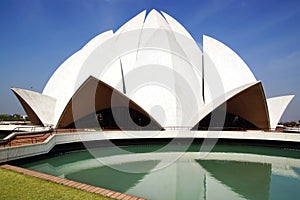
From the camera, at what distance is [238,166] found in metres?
9.84

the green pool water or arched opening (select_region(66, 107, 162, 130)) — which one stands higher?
arched opening (select_region(66, 107, 162, 130))

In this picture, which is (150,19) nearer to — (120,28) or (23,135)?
(120,28)

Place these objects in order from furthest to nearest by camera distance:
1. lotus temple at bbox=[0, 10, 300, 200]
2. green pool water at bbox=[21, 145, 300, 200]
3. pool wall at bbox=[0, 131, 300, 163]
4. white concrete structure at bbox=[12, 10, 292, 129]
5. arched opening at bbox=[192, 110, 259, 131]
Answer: arched opening at bbox=[192, 110, 259, 131], white concrete structure at bbox=[12, 10, 292, 129], pool wall at bbox=[0, 131, 300, 163], lotus temple at bbox=[0, 10, 300, 200], green pool water at bbox=[21, 145, 300, 200]

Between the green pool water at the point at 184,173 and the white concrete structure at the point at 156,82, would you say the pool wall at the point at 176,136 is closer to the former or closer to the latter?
the green pool water at the point at 184,173

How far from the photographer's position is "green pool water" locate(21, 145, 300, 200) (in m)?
6.35

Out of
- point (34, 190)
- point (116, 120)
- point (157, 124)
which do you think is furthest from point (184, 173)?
point (116, 120)

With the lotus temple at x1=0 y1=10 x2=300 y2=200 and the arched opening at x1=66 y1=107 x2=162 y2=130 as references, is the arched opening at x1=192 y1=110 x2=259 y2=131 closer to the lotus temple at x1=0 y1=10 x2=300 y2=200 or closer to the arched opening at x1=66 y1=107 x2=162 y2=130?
the lotus temple at x1=0 y1=10 x2=300 y2=200

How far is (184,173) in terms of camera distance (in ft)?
27.7

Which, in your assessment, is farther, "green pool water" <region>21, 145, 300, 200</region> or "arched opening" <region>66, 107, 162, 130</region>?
"arched opening" <region>66, 107, 162, 130</region>

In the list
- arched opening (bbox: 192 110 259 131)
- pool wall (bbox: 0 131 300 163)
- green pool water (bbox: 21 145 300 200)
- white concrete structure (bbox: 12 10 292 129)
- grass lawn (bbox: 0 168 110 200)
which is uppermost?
white concrete structure (bbox: 12 10 292 129)

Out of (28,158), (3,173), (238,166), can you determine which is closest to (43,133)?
(28,158)

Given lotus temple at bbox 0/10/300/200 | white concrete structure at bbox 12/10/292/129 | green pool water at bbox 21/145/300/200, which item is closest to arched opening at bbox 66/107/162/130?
lotus temple at bbox 0/10/300/200

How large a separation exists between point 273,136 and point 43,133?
1444 centimetres

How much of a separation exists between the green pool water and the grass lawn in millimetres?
1954
